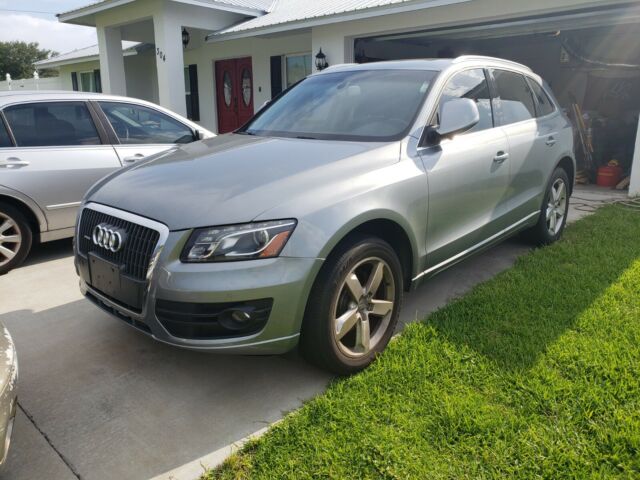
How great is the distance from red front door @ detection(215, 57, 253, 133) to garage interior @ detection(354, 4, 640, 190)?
129 inches

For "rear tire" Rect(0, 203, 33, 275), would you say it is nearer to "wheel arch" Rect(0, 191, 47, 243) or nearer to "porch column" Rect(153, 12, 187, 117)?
"wheel arch" Rect(0, 191, 47, 243)

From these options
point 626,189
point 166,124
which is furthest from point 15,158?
point 626,189

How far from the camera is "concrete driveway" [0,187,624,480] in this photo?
2.31 m

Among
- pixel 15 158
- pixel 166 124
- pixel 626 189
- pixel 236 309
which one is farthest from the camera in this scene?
pixel 626 189

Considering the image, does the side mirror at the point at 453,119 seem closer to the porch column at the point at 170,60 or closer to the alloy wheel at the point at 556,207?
the alloy wheel at the point at 556,207

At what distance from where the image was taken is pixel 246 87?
44.3 feet

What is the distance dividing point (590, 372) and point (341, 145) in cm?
188

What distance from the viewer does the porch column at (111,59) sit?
12734mm

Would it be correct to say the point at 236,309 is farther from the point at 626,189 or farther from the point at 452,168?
the point at 626,189

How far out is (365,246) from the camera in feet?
8.91

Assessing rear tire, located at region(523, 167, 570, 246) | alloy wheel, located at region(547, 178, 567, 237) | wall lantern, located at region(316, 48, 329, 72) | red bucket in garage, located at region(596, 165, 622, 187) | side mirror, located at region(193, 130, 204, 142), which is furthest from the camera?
wall lantern, located at region(316, 48, 329, 72)

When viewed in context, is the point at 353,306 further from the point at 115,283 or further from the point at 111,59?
the point at 111,59

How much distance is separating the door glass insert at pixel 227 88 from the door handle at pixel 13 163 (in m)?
9.99

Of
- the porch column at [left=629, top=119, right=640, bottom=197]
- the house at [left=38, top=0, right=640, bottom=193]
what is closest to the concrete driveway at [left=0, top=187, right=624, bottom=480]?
the porch column at [left=629, top=119, right=640, bottom=197]
